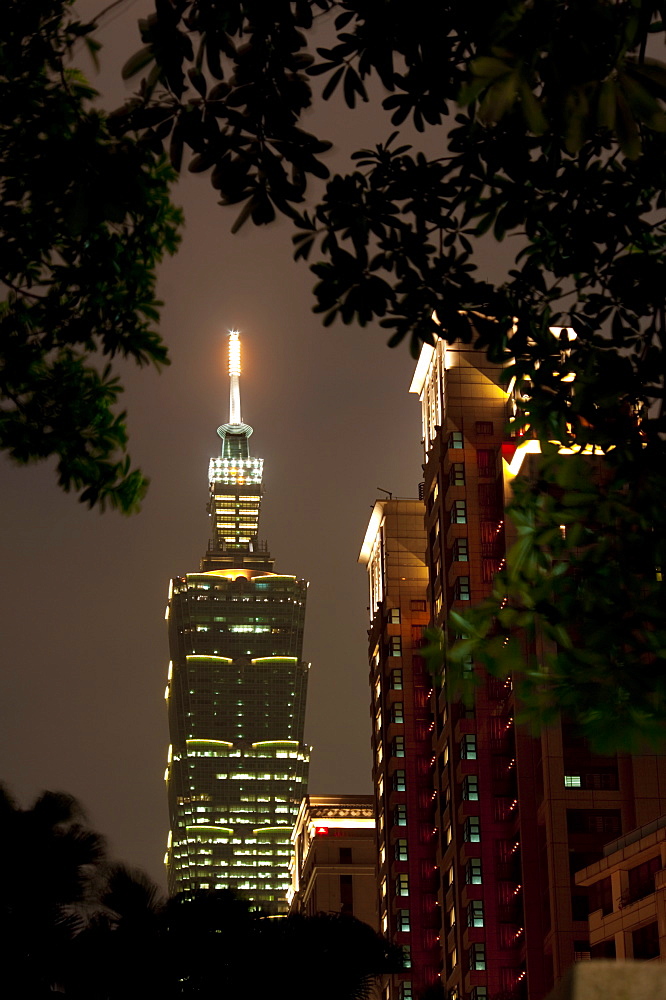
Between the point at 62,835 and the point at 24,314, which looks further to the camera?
the point at 62,835

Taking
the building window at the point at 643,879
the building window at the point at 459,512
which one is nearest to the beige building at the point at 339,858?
the building window at the point at 459,512

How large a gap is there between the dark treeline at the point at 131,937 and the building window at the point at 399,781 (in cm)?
6731

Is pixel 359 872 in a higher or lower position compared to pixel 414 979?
higher

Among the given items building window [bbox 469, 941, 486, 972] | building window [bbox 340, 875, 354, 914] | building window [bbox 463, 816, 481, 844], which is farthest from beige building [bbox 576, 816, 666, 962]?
building window [bbox 340, 875, 354, 914]

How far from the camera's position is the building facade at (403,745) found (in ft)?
322

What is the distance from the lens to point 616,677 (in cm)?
955

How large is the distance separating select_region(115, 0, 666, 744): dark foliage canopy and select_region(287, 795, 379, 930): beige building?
128825mm

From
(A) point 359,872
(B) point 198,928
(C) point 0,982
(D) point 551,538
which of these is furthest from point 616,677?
(A) point 359,872

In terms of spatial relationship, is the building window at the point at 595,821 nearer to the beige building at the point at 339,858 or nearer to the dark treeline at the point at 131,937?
the dark treeline at the point at 131,937

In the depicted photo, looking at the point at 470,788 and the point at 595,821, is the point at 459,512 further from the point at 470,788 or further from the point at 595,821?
the point at 595,821

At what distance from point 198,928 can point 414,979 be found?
231ft

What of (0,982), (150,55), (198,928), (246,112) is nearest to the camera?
(150,55)

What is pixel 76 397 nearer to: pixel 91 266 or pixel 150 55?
pixel 91 266

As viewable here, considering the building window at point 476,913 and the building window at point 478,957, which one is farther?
the building window at point 476,913
